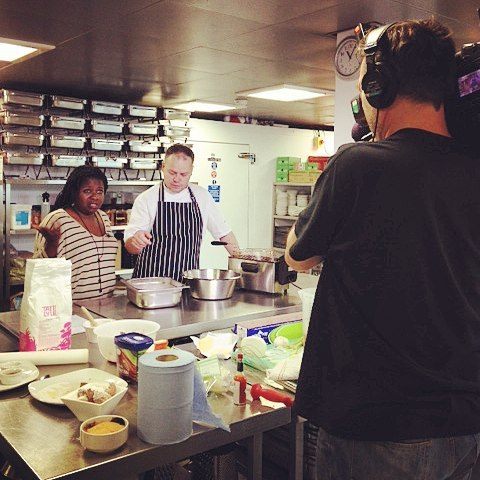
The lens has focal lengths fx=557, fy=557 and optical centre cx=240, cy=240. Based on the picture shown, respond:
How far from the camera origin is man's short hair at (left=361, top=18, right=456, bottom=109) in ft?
3.87

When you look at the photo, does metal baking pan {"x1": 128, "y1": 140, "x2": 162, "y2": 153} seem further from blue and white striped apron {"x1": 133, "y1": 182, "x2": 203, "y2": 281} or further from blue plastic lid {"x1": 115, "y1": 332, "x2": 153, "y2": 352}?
blue plastic lid {"x1": 115, "y1": 332, "x2": 153, "y2": 352}

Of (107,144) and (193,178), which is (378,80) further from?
(193,178)

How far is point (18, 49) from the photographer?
357 cm

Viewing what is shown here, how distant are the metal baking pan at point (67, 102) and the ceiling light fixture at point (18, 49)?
1229 mm

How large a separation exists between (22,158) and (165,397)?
423 cm

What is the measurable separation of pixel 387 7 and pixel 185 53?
1468 millimetres

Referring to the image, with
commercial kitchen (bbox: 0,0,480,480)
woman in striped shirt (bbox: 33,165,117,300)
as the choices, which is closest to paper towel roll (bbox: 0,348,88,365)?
commercial kitchen (bbox: 0,0,480,480)

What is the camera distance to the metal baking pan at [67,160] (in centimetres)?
520

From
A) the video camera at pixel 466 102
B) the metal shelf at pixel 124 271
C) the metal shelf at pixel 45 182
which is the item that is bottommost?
the metal shelf at pixel 124 271

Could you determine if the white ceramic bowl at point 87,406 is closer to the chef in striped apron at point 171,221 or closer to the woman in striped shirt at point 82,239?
the woman in striped shirt at point 82,239

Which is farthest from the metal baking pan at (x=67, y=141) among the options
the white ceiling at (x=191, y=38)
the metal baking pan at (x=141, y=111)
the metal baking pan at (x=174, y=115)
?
the metal baking pan at (x=174, y=115)

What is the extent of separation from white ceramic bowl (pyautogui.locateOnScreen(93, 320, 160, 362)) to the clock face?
2112 millimetres

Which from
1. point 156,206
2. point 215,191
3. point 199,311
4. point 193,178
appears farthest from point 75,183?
point 215,191

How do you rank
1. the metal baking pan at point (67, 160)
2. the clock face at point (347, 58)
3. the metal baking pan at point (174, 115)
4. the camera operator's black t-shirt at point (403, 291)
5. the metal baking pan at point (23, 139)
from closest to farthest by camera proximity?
the camera operator's black t-shirt at point (403, 291) → the clock face at point (347, 58) → the metal baking pan at point (23, 139) → the metal baking pan at point (67, 160) → the metal baking pan at point (174, 115)
